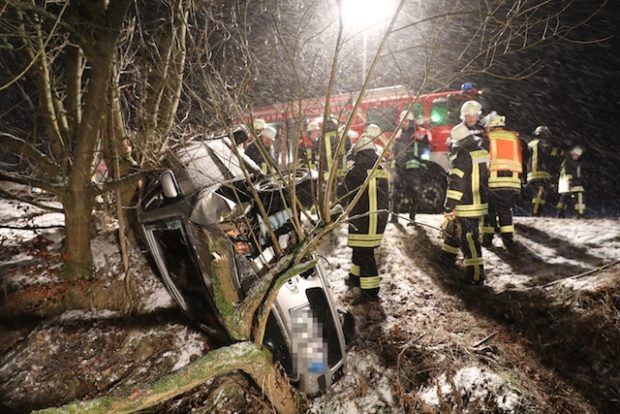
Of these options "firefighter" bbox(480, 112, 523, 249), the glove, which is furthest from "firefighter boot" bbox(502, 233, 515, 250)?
the glove

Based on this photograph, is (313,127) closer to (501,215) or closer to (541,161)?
(501,215)

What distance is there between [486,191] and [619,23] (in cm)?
1504

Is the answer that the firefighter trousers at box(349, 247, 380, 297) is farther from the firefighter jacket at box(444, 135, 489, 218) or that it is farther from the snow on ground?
the firefighter jacket at box(444, 135, 489, 218)

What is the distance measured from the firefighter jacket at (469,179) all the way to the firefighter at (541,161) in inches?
122

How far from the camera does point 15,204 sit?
621cm

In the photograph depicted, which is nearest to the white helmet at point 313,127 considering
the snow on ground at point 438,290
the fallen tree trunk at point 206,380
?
the snow on ground at point 438,290

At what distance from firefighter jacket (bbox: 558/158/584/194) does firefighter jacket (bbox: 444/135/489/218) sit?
14.7 feet

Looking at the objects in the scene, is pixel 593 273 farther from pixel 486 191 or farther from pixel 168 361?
pixel 168 361

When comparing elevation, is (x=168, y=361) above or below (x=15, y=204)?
below

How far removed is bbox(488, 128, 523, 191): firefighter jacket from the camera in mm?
4941

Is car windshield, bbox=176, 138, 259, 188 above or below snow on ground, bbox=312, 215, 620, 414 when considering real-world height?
above

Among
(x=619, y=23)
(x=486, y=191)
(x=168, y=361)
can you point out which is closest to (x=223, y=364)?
(x=168, y=361)

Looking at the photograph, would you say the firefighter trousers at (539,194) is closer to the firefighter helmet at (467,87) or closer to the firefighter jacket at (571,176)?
the firefighter jacket at (571,176)

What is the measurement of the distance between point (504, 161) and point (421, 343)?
9.98 ft
